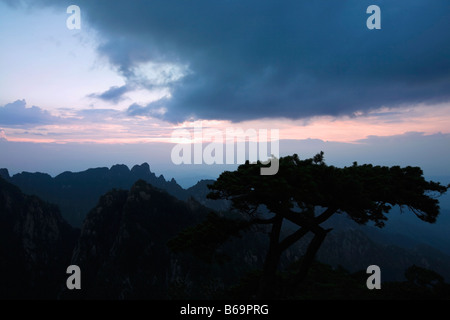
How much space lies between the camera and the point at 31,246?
363ft

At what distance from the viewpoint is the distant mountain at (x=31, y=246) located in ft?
321

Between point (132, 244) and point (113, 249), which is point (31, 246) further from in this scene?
point (132, 244)

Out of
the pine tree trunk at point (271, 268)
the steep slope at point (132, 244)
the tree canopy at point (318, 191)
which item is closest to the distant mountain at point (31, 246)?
the steep slope at point (132, 244)

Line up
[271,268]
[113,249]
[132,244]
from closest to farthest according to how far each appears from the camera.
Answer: [271,268]
[132,244]
[113,249]

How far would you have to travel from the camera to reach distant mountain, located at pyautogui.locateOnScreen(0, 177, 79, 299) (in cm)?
9781

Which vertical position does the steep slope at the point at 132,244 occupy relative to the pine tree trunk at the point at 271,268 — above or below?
below

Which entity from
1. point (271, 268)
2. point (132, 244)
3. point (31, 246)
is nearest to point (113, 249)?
point (132, 244)

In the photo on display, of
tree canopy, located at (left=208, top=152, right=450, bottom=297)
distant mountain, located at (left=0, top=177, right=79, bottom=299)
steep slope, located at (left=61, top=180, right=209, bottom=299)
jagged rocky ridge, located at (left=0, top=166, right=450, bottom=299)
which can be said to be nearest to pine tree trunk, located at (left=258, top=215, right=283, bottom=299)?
tree canopy, located at (left=208, top=152, right=450, bottom=297)

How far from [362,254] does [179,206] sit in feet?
426

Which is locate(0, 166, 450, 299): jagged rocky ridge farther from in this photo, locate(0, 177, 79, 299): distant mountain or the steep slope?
locate(0, 177, 79, 299): distant mountain

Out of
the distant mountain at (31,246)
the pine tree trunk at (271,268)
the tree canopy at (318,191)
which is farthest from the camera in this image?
the distant mountain at (31,246)

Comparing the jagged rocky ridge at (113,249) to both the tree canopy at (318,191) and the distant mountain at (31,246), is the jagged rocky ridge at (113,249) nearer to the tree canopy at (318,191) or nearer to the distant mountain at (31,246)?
the distant mountain at (31,246)

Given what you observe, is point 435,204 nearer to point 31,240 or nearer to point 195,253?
point 195,253

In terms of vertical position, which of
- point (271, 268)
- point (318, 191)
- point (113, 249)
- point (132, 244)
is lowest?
point (113, 249)
